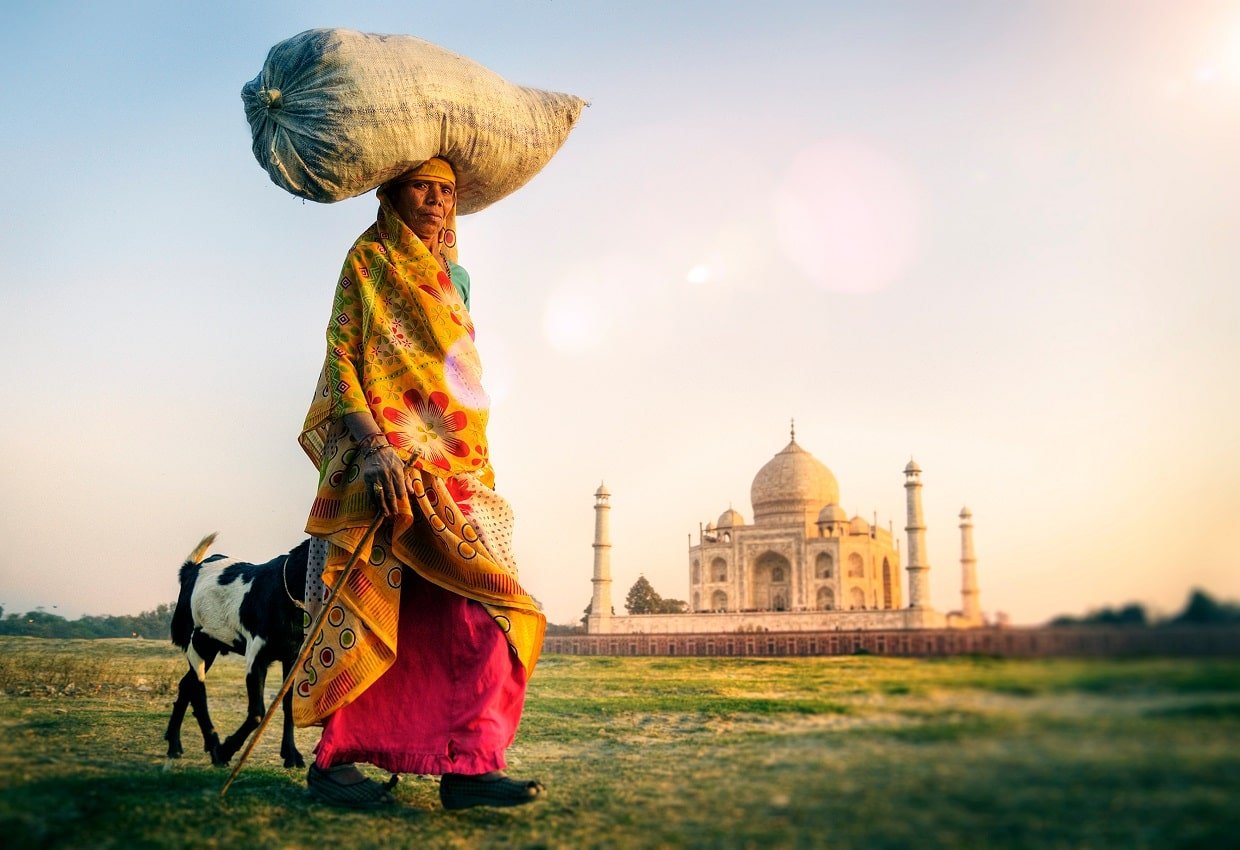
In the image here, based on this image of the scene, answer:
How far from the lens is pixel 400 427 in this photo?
2.68 m

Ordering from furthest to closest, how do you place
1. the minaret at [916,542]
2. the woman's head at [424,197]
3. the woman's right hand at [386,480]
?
the minaret at [916,542], the woman's head at [424,197], the woman's right hand at [386,480]

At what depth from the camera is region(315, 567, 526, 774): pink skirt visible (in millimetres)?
2346

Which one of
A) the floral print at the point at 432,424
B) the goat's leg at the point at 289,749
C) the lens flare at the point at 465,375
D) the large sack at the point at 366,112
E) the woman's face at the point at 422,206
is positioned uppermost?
the large sack at the point at 366,112

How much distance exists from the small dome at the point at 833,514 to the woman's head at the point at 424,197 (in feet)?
98.1

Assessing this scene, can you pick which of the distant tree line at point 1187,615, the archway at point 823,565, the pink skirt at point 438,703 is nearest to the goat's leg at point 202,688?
the pink skirt at point 438,703

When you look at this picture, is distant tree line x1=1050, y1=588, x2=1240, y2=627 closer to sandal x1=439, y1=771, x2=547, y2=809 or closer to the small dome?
sandal x1=439, y1=771, x2=547, y2=809

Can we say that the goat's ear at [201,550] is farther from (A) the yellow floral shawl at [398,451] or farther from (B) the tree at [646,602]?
(B) the tree at [646,602]

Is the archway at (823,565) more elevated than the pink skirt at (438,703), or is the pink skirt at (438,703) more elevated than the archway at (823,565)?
the archway at (823,565)

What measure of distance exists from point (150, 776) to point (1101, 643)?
2.58 metres

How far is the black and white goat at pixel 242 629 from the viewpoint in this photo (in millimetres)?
3070

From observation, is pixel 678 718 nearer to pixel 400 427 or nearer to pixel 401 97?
pixel 400 427

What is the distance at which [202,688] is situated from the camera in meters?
3.25

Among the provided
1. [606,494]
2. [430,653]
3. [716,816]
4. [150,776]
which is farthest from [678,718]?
[606,494]

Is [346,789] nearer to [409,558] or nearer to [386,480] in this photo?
[409,558]
